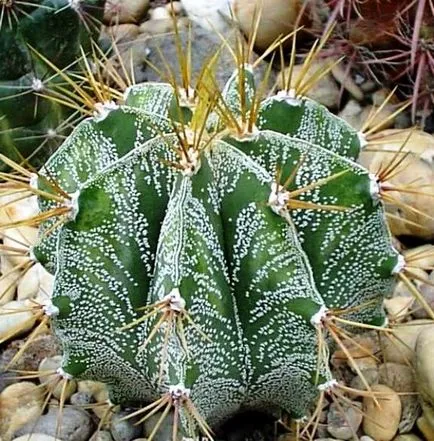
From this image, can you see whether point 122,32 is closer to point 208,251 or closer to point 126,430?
point 126,430

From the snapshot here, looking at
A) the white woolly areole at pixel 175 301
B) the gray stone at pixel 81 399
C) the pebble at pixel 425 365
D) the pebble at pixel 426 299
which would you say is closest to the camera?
the white woolly areole at pixel 175 301

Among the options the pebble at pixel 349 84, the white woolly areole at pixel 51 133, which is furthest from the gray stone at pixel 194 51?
the white woolly areole at pixel 51 133

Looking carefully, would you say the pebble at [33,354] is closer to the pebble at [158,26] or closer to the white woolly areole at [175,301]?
the white woolly areole at [175,301]

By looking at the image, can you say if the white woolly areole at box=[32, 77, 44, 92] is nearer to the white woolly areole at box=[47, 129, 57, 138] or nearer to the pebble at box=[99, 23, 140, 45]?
the white woolly areole at box=[47, 129, 57, 138]

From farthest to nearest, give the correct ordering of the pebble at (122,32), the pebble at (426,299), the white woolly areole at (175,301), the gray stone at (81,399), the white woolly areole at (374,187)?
1. the pebble at (122,32)
2. the pebble at (426,299)
3. the gray stone at (81,399)
4. the white woolly areole at (374,187)
5. the white woolly areole at (175,301)

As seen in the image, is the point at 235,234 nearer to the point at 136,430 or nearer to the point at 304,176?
the point at 304,176

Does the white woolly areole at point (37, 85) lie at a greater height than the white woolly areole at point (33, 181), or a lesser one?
lesser

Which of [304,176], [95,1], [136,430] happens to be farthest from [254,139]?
[95,1]

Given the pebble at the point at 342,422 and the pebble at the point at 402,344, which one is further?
the pebble at the point at 402,344
